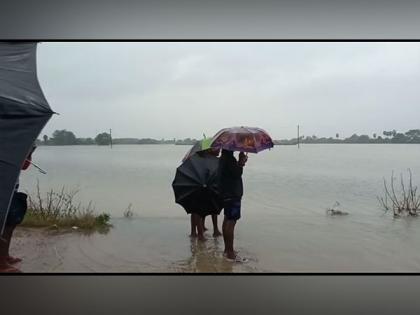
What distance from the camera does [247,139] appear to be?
99.4 inches

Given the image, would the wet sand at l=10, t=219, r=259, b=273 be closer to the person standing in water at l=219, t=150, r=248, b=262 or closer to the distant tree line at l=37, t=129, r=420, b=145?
the person standing in water at l=219, t=150, r=248, b=262

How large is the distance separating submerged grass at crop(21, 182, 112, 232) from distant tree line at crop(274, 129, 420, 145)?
1.21 meters

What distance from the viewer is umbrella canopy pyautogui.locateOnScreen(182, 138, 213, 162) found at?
101 inches

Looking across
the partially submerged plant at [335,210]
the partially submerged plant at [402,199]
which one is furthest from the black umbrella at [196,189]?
the partially submerged plant at [402,199]

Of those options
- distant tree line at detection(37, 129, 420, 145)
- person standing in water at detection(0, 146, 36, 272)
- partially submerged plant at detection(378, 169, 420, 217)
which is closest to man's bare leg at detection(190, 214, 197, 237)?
distant tree line at detection(37, 129, 420, 145)

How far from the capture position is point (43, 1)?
2.51 meters

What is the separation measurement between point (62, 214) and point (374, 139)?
1.96 m

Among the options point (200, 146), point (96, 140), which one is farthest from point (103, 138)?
point (200, 146)

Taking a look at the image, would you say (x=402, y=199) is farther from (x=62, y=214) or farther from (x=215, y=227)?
(x=62, y=214)

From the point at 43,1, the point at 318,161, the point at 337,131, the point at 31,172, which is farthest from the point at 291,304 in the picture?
the point at 43,1

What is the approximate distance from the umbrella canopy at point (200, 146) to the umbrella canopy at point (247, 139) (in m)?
0.10

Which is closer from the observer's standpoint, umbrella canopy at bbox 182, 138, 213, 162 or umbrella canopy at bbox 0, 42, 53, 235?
umbrella canopy at bbox 0, 42, 53, 235

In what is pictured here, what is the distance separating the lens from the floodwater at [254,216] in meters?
2.50

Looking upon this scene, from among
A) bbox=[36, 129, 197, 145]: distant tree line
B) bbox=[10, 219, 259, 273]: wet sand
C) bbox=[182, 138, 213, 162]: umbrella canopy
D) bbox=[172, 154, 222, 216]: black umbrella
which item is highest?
bbox=[36, 129, 197, 145]: distant tree line
